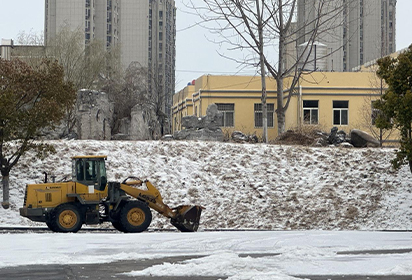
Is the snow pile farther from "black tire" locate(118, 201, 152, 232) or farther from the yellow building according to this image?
the yellow building

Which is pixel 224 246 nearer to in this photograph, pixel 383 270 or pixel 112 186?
pixel 383 270

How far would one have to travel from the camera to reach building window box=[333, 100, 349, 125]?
5409 cm

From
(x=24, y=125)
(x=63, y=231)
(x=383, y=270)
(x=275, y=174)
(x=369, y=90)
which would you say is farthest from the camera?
(x=369, y=90)

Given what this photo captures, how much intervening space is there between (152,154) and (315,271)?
1978cm

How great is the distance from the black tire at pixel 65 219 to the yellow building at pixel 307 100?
107 ft

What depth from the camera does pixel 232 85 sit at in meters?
55.6

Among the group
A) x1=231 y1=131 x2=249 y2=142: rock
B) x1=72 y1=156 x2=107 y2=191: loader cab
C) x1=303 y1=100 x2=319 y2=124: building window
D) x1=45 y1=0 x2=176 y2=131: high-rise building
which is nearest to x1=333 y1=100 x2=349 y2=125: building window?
x1=303 y1=100 x2=319 y2=124: building window

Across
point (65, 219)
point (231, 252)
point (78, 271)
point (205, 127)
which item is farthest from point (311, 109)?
point (78, 271)

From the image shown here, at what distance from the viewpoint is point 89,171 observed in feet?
71.1

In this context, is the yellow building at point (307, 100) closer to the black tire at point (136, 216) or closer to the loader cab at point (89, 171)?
the black tire at point (136, 216)

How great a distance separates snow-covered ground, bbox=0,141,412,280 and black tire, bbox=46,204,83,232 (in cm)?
204

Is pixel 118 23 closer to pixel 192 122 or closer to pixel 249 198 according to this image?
pixel 192 122

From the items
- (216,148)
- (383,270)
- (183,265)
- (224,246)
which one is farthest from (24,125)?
(383,270)

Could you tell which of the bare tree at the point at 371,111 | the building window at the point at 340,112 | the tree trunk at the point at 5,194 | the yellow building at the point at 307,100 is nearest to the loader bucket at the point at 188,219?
the tree trunk at the point at 5,194
